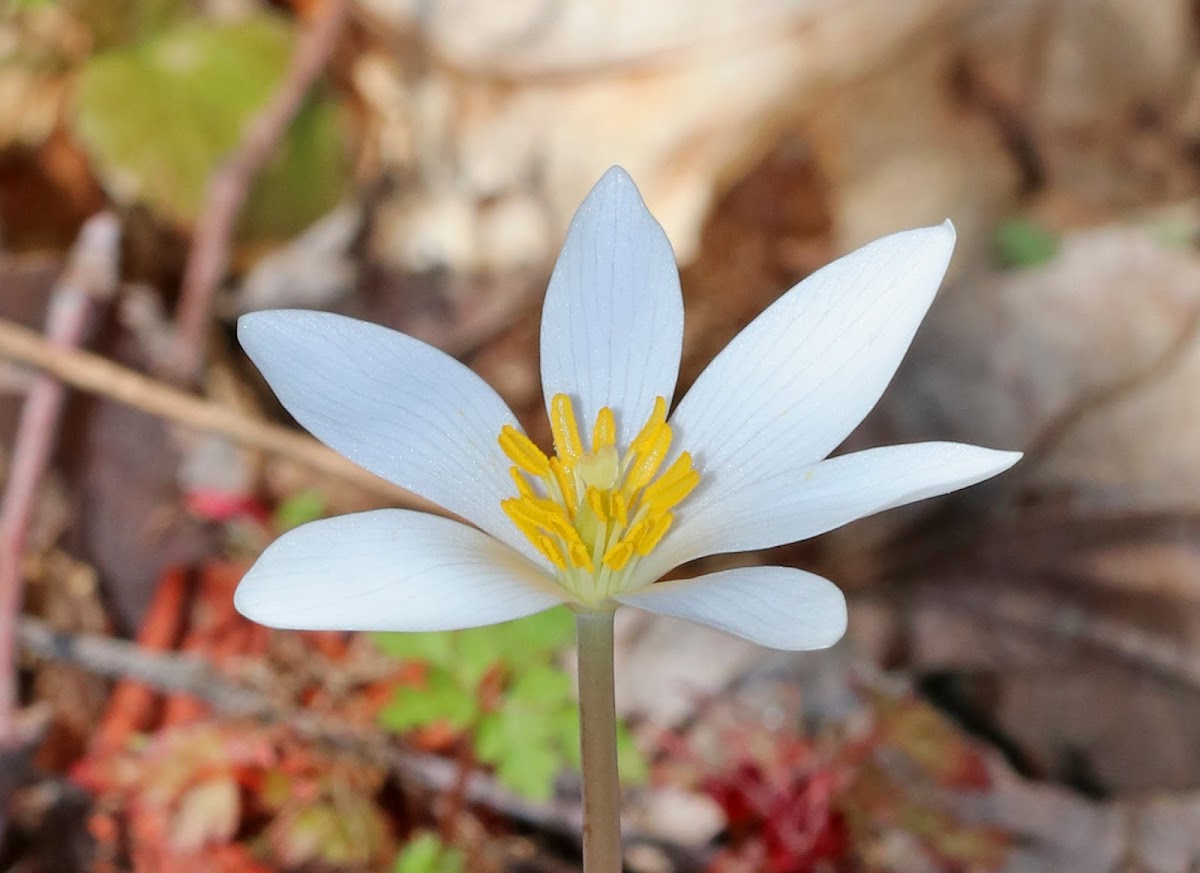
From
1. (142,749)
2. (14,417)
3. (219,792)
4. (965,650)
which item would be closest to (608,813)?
(219,792)

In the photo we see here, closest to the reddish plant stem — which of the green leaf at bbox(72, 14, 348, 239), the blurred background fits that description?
the blurred background

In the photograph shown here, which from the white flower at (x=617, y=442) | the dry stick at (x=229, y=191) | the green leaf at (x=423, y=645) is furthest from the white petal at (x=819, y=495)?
the dry stick at (x=229, y=191)

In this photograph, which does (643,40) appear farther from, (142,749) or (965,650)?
(142,749)

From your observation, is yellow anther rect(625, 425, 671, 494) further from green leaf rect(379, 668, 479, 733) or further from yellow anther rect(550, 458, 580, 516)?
green leaf rect(379, 668, 479, 733)

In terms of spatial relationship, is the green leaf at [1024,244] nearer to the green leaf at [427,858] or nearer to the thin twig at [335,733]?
the thin twig at [335,733]

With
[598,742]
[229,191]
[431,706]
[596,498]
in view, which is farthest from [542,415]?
[598,742]

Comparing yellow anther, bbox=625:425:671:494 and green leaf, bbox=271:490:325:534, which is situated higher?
green leaf, bbox=271:490:325:534

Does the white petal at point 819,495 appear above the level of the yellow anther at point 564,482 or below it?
below
